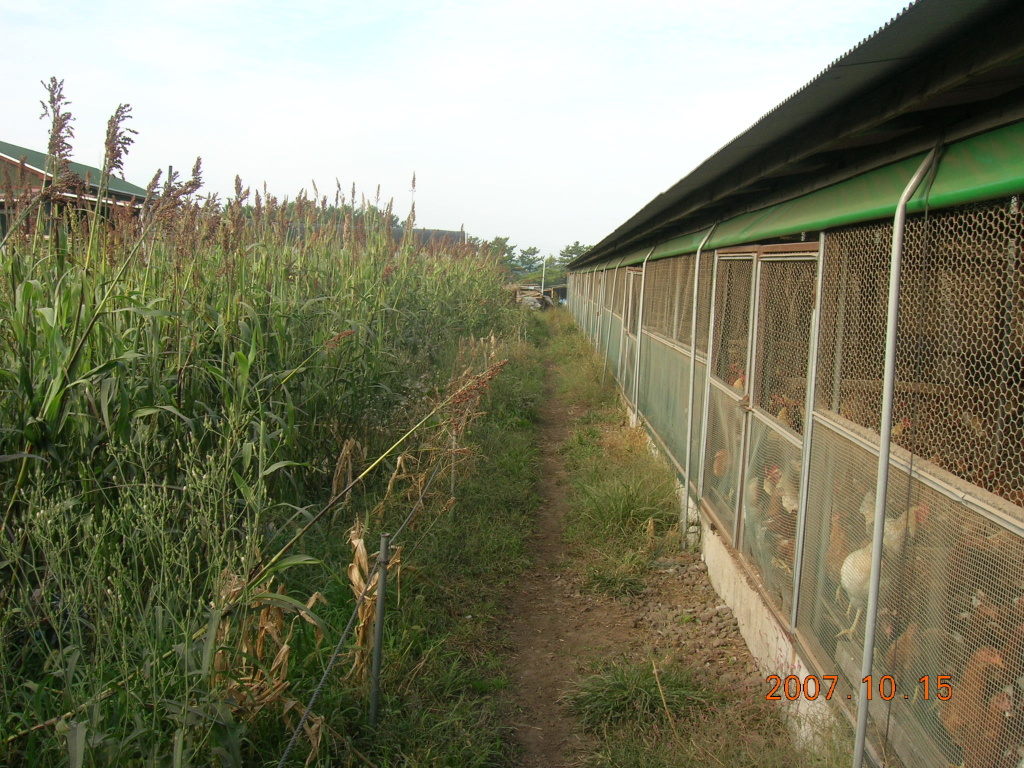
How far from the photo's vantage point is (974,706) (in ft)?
6.63

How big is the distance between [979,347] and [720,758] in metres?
1.86

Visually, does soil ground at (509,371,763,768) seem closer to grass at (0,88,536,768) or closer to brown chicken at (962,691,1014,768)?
grass at (0,88,536,768)

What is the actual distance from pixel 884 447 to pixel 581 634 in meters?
2.56

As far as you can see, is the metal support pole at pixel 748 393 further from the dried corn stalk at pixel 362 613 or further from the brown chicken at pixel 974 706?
the brown chicken at pixel 974 706

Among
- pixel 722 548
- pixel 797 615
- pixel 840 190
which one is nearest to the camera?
pixel 840 190

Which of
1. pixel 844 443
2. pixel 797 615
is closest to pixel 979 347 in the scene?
pixel 844 443

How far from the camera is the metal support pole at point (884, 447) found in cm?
230

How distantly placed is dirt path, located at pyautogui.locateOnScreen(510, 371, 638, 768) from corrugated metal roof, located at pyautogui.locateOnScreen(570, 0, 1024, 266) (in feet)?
8.37

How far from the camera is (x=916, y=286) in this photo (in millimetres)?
2459

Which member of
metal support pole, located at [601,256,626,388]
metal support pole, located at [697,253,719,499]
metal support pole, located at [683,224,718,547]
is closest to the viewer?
metal support pole, located at [697,253,719,499]

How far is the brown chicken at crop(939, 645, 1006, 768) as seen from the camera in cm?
196

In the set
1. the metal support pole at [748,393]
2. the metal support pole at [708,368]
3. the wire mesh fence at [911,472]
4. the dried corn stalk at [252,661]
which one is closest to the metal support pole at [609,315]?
the metal support pole at [708,368]

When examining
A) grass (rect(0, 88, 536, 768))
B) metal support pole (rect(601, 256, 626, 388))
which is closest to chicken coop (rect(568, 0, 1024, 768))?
grass (rect(0, 88, 536, 768))

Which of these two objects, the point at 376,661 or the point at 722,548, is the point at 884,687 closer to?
the point at 376,661
